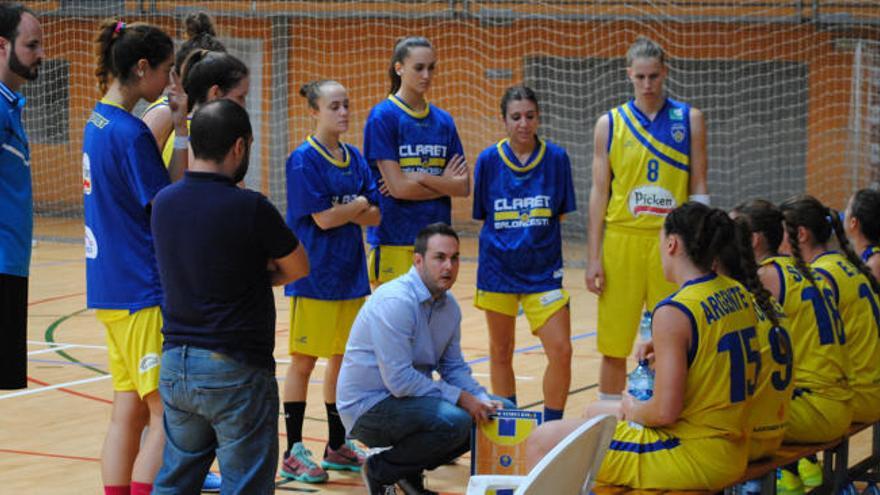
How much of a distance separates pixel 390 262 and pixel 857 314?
2.24m

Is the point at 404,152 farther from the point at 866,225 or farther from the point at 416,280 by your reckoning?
the point at 866,225

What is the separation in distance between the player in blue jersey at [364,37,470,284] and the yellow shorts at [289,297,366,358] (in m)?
0.51

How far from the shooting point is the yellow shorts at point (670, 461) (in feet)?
12.8

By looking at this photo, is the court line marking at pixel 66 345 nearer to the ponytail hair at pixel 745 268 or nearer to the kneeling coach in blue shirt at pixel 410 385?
the kneeling coach in blue shirt at pixel 410 385

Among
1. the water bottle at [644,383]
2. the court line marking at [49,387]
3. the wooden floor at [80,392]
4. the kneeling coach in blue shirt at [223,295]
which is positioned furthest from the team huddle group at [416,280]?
the court line marking at [49,387]

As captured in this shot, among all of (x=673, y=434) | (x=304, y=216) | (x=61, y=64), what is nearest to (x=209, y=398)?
(x=673, y=434)

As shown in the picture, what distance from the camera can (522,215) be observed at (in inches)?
241

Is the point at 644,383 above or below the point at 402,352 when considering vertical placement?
below

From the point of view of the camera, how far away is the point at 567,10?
1653 centimetres

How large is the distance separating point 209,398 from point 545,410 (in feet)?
9.42

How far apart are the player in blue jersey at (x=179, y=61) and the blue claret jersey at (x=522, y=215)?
1.57 meters

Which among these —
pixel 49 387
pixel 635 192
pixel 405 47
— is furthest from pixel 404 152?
pixel 49 387

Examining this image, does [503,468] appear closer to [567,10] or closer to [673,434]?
[673,434]

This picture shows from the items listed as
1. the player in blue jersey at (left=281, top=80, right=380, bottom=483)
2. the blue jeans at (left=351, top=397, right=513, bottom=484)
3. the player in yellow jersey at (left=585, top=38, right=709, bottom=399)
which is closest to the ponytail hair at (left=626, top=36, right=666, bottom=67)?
the player in yellow jersey at (left=585, top=38, right=709, bottom=399)
